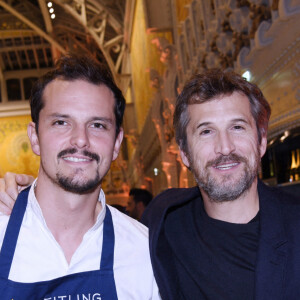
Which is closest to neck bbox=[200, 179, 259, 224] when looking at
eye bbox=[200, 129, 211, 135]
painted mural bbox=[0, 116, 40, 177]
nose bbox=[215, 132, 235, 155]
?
nose bbox=[215, 132, 235, 155]

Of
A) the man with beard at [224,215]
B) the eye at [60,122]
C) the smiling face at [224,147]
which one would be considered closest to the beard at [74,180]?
the eye at [60,122]

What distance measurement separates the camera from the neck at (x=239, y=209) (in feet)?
6.58

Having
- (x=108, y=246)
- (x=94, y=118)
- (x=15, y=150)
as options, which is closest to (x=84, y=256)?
(x=108, y=246)

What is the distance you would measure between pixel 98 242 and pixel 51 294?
0.31 metres

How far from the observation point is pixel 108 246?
191 cm

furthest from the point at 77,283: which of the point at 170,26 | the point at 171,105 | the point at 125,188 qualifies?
the point at 125,188

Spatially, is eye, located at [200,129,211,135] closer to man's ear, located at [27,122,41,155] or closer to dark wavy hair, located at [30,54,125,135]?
dark wavy hair, located at [30,54,125,135]

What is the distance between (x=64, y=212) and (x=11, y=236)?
9.7 inches

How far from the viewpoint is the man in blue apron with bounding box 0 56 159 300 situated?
1745 mm

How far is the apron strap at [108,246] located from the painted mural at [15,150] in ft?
64.8

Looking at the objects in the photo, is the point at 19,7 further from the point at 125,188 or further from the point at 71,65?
the point at 71,65

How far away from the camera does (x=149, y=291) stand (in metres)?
1.90

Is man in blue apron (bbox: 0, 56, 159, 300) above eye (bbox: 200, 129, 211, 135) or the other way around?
the other way around

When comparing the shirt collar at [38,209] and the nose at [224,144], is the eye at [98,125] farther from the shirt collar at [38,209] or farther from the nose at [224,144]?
the nose at [224,144]
